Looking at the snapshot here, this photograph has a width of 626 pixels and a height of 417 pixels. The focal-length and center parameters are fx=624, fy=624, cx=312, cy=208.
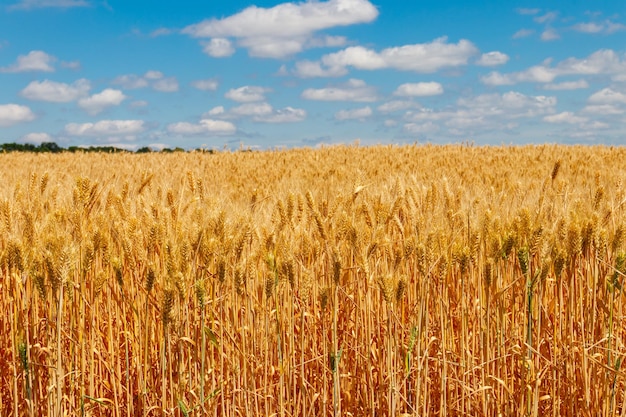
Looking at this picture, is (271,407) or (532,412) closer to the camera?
(532,412)

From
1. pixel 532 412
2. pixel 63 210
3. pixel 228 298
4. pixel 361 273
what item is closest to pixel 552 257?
pixel 532 412

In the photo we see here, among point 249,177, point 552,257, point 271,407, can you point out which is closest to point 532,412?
point 552,257

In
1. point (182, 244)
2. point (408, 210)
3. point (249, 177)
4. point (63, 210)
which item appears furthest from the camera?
point (249, 177)

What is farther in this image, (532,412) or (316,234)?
(316,234)

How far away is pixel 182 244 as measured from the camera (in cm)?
214

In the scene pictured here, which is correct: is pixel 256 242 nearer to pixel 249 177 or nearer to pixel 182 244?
pixel 182 244

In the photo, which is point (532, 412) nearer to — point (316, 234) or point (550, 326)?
point (550, 326)

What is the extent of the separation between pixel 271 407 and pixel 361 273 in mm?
650

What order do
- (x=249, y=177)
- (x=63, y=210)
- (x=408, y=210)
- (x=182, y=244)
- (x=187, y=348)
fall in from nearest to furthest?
(x=182, y=244), (x=187, y=348), (x=63, y=210), (x=408, y=210), (x=249, y=177)

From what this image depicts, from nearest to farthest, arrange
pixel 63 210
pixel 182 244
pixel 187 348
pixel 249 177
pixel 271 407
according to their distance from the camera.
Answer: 1. pixel 182 244
2. pixel 187 348
3. pixel 271 407
4. pixel 63 210
5. pixel 249 177

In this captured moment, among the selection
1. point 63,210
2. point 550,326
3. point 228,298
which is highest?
point 63,210

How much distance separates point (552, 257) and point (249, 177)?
4.68m

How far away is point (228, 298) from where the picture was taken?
8.24 feet

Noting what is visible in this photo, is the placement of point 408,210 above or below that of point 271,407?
above
